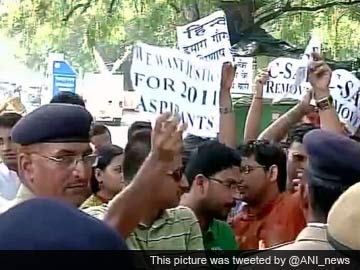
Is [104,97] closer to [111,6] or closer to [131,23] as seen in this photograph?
[131,23]

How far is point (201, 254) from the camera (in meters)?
2.73

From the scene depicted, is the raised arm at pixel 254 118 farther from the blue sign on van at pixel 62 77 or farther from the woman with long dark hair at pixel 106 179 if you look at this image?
the blue sign on van at pixel 62 77

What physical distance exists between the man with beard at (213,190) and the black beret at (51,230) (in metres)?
1.98

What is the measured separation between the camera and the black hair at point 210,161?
320 centimetres

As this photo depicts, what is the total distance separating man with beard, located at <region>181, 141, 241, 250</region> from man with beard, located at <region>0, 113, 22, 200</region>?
27.7 inches

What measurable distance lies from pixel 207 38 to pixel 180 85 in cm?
61

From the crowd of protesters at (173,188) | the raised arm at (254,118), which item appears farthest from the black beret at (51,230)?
the raised arm at (254,118)

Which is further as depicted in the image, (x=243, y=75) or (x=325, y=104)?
(x=243, y=75)

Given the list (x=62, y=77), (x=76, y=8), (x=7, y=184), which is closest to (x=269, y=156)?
(x=7, y=184)

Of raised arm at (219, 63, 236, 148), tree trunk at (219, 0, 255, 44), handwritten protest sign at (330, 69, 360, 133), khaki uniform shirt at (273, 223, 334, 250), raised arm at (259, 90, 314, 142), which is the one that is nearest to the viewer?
khaki uniform shirt at (273, 223, 334, 250)

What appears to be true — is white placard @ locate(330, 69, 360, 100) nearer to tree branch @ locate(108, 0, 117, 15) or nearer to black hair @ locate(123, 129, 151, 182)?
black hair @ locate(123, 129, 151, 182)

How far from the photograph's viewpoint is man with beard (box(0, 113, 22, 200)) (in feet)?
12.4

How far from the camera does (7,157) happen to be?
3803 millimetres

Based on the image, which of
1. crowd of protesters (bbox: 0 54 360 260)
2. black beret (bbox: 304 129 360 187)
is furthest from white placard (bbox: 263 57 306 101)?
black beret (bbox: 304 129 360 187)
